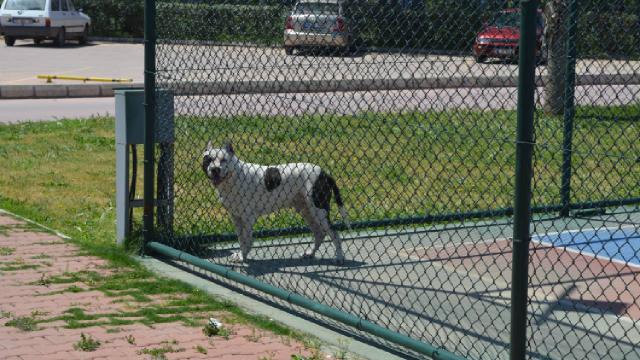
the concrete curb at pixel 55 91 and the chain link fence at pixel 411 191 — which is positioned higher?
the chain link fence at pixel 411 191

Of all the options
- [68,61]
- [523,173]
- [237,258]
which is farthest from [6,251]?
[68,61]

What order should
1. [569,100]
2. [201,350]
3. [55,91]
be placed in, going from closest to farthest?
[201,350]
[569,100]
[55,91]

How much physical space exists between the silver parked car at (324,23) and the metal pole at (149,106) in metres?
1.38

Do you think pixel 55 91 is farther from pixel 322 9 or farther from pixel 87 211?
pixel 322 9

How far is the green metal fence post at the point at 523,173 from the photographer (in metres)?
4.73

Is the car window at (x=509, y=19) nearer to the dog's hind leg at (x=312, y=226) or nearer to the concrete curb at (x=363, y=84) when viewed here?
the concrete curb at (x=363, y=84)

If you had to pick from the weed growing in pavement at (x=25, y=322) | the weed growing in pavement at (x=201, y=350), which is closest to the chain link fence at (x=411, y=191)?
the weed growing in pavement at (x=201, y=350)

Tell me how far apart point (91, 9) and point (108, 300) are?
3239cm

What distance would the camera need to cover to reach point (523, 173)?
4797mm

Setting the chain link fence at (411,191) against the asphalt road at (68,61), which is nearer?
the chain link fence at (411,191)

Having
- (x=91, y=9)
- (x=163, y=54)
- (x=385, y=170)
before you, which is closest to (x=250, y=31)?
(x=163, y=54)

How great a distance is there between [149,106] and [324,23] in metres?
1.83

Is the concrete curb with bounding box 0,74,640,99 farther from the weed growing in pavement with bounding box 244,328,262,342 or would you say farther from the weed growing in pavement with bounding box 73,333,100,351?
the weed growing in pavement with bounding box 73,333,100,351

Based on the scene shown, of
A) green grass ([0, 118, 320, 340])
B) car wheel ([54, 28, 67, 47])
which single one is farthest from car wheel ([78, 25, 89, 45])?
green grass ([0, 118, 320, 340])
